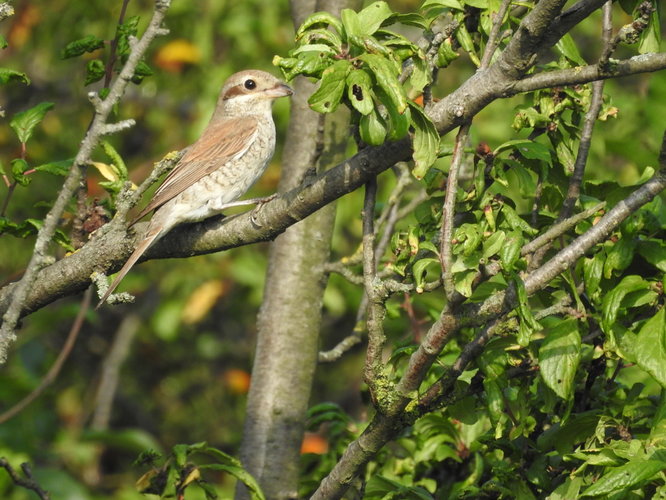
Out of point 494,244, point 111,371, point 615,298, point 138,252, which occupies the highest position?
point 138,252

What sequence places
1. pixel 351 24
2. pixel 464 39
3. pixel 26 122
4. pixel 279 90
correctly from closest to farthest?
1. pixel 351 24
2. pixel 464 39
3. pixel 26 122
4. pixel 279 90

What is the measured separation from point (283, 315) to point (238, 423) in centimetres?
416

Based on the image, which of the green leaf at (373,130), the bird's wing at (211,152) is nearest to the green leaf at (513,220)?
the green leaf at (373,130)

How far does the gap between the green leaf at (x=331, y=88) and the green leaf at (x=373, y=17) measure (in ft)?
0.54

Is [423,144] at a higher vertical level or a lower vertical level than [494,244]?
higher

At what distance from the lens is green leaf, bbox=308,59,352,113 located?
2.18 m

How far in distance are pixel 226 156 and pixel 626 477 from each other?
10.1 feet

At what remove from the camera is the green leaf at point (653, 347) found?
236 centimetres

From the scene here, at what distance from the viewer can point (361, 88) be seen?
87.0 inches

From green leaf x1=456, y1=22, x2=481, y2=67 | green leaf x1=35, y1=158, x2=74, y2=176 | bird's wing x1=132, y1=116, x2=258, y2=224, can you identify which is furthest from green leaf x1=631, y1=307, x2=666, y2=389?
bird's wing x1=132, y1=116, x2=258, y2=224

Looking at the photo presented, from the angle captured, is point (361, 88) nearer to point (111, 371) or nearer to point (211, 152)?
point (211, 152)

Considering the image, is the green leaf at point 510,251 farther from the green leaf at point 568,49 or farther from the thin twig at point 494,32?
the green leaf at point 568,49

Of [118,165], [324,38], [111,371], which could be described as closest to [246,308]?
[111,371]

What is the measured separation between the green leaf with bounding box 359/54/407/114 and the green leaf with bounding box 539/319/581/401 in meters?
0.79
